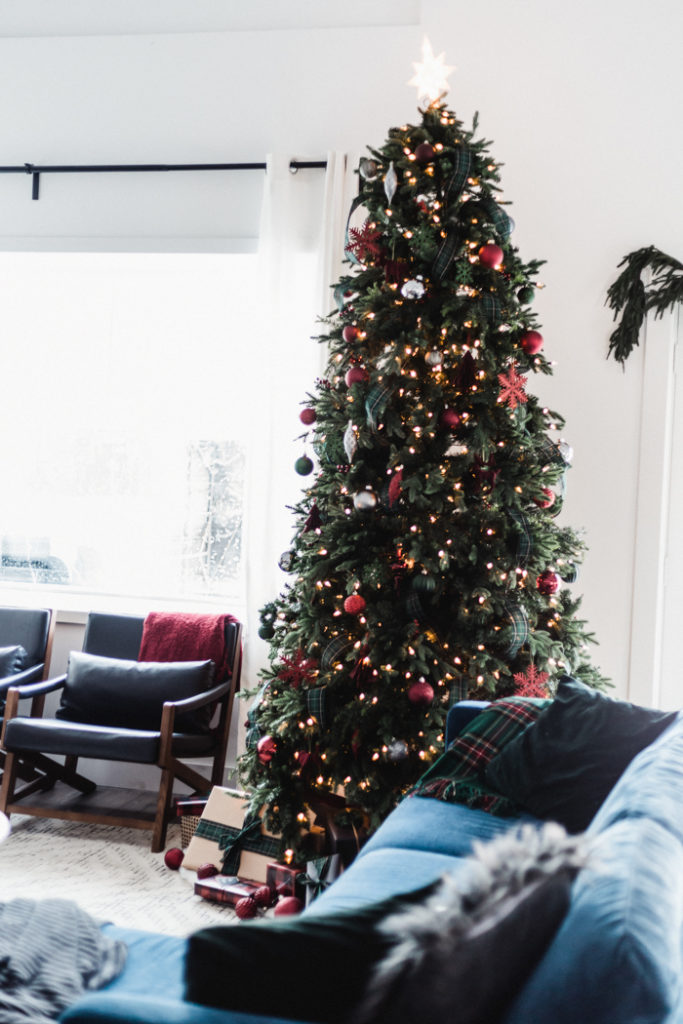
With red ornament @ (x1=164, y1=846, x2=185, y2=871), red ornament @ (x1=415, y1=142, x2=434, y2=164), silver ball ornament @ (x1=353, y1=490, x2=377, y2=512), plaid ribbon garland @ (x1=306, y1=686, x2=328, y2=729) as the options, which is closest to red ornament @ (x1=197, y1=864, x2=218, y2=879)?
red ornament @ (x1=164, y1=846, x2=185, y2=871)

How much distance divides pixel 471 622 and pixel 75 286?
3109 mm

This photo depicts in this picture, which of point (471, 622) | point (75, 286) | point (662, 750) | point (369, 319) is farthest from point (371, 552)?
point (75, 286)

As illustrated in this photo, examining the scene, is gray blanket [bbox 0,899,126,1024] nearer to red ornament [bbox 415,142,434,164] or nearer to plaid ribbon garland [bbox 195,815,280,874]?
plaid ribbon garland [bbox 195,815,280,874]

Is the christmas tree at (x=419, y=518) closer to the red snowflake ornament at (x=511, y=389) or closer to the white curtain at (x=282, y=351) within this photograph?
the red snowflake ornament at (x=511, y=389)

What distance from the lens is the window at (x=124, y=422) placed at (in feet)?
14.8

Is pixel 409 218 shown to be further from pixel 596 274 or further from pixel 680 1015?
pixel 680 1015

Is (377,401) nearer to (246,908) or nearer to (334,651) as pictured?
(334,651)

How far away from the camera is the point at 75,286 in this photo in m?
4.68

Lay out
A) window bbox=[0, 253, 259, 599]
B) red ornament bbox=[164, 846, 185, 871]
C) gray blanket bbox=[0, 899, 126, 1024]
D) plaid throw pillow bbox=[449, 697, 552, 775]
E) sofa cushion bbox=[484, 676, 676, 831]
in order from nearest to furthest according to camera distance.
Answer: gray blanket bbox=[0, 899, 126, 1024] < sofa cushion bbox=[484, 676, 676, 831] < plaid throw pillow bbox=[449, 697, 552, 775] < red ornament bbox=[164, 846, 185, 871] < window bbox=[0, 253, 259, 599]

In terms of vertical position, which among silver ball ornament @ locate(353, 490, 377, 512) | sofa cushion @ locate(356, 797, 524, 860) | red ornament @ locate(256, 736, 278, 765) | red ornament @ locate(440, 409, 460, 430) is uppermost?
red ornament @ locate(440, 409, 460, 430)

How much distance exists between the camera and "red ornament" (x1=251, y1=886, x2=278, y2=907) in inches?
109

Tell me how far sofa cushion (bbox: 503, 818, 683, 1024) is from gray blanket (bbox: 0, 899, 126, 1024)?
1.82 ft

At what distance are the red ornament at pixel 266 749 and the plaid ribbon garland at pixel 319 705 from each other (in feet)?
0.69

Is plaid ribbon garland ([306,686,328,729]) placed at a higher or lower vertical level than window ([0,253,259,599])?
lower
